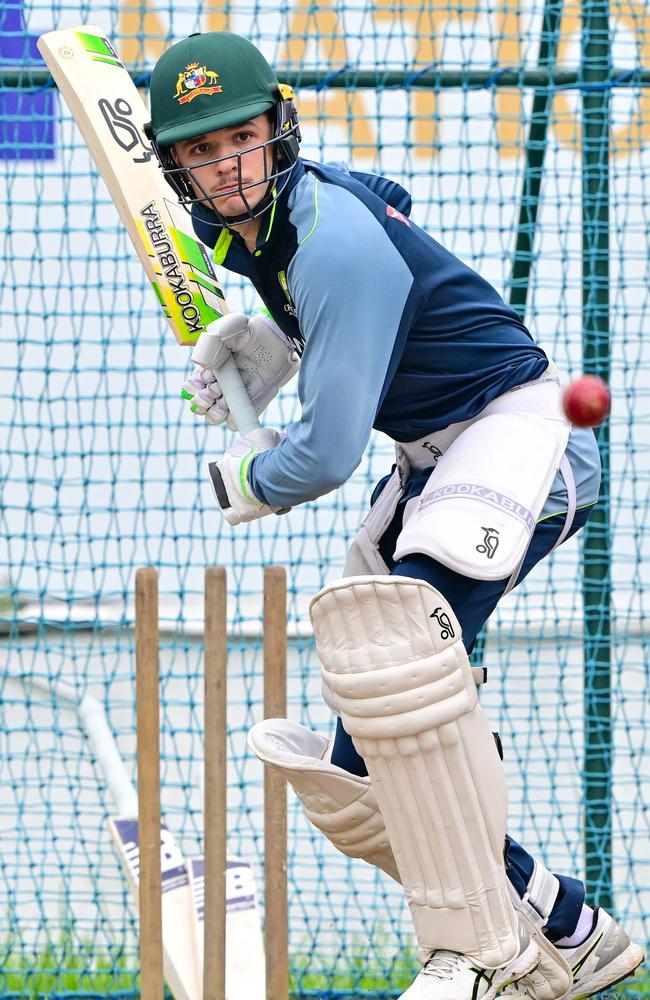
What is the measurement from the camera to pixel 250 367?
2182mm

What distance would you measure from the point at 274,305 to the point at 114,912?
253 cm

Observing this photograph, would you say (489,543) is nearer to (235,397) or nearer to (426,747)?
(426,747)

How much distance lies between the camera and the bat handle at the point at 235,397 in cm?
213

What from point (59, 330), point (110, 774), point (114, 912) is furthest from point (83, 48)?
point (114, 912)

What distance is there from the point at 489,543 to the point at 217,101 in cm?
71

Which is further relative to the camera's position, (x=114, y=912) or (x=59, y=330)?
(x=114, y=912)

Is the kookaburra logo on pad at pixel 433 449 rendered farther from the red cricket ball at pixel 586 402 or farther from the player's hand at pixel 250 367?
the red cricket ball at pixel 586 402

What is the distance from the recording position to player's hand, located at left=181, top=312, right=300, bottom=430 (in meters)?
2.13

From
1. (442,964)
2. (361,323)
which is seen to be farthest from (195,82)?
(442,964)

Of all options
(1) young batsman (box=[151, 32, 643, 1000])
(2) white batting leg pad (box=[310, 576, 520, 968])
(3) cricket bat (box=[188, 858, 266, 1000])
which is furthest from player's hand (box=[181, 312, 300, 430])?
(3) cricket bat (box=[188, 858, 266, 1000])

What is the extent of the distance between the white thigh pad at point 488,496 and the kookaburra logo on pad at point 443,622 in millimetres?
62

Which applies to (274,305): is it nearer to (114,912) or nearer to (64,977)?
(64,977)

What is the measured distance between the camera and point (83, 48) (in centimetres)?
229

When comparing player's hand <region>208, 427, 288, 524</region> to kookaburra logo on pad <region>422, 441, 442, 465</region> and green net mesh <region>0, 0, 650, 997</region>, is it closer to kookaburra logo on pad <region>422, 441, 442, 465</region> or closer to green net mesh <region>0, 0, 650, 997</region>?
kookaburra logo on pad <region>422, 441, 442, 465</region>
